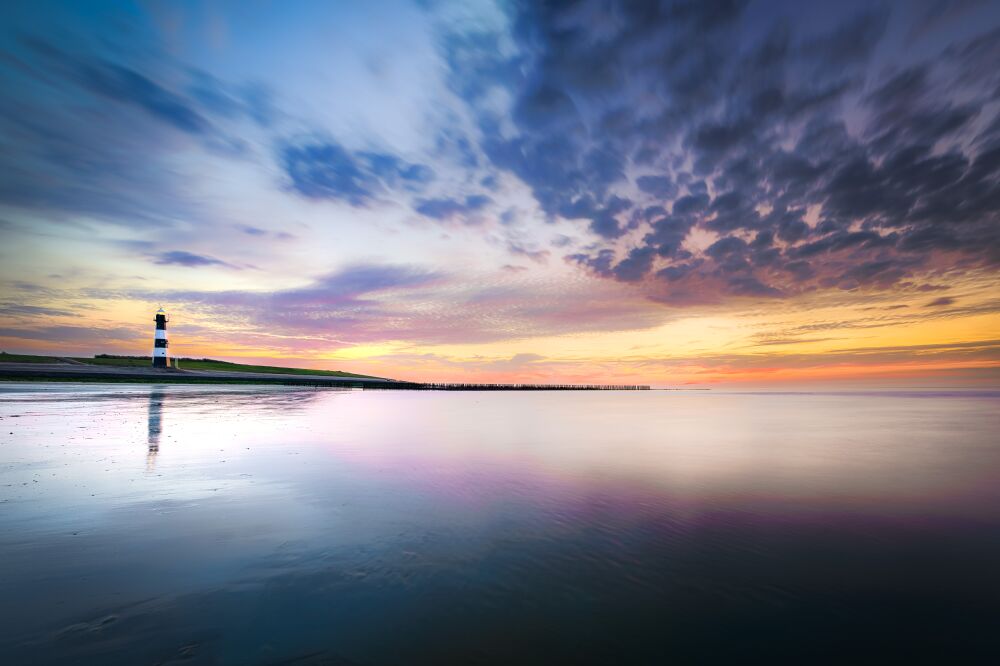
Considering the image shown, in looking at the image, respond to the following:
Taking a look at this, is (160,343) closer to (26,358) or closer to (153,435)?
(26,358)

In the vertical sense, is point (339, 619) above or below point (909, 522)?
above

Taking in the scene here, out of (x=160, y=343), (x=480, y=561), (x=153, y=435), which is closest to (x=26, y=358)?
(x=160, y=343)

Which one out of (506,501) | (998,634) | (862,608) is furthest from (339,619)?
(998,634)

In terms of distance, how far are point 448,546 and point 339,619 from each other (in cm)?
279

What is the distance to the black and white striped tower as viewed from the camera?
9462 cm

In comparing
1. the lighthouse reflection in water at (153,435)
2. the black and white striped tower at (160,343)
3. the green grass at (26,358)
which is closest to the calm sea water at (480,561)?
the lighthouse reflection in water at (153,435)

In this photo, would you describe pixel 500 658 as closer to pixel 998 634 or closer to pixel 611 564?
pixel 611 564

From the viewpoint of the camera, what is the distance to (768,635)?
5.16 metres

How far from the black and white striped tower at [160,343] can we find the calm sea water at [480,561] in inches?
3892

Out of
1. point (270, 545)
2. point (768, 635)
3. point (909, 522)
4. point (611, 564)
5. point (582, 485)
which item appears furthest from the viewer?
point (582, 485)

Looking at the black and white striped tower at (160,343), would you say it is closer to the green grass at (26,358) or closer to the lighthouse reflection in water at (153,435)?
the green grass at (26,358)

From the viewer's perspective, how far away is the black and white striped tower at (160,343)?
9462 centimetres

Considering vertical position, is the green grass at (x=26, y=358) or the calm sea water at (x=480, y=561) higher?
the green grass at (x=26, y=358)

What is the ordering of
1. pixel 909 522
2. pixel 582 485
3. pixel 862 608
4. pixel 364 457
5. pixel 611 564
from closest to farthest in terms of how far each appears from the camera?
1. pixel 862 608
2. pixel 611 564
3. pixel 909 522
4. pixel 582 485
5. pixel 364 457
